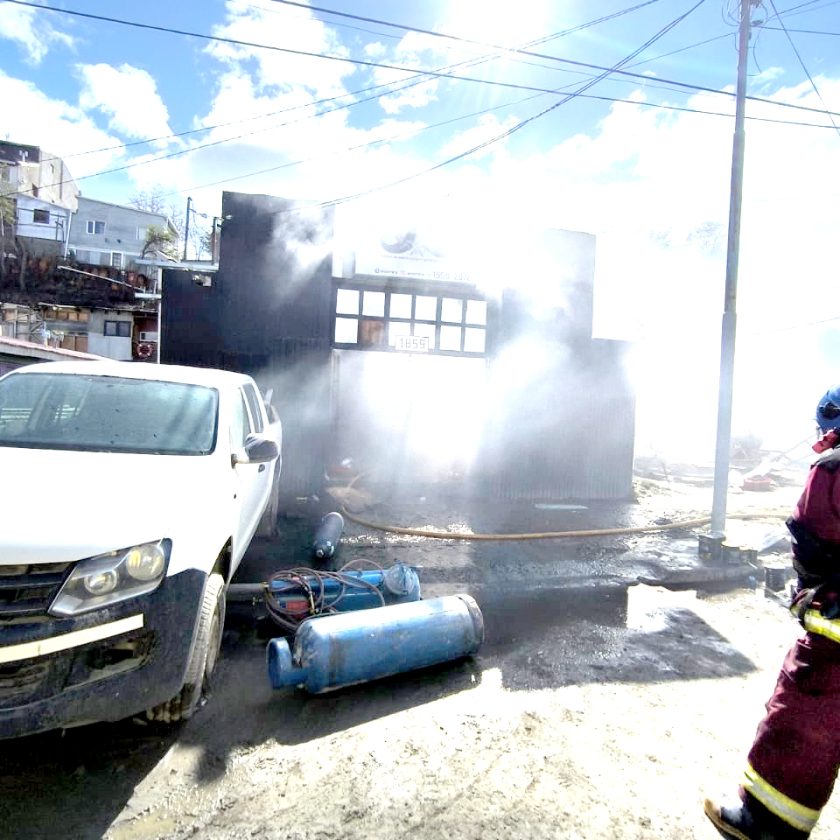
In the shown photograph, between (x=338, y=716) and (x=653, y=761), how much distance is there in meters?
1.70

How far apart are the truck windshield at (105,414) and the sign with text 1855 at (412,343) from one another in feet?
19.1

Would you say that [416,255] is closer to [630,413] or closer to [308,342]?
[308,342]

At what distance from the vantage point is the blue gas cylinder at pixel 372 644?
3.11 metres

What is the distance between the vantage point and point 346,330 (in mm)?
9359

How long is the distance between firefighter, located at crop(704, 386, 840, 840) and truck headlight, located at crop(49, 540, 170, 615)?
2.72 metres

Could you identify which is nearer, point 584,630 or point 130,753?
point 130,753

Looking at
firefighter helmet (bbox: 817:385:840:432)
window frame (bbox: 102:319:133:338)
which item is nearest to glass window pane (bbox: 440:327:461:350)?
firefighter helmet (bbox: 817:385:840:432)

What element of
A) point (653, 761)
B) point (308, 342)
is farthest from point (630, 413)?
point (653, 761)

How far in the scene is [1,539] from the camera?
2121mm

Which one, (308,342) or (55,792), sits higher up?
(308,342)

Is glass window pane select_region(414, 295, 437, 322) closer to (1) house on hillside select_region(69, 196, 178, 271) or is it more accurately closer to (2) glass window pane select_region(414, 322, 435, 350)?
(2) glass window pane select_region(414, 322, 435, 350)

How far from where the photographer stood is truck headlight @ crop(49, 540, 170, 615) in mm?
2209

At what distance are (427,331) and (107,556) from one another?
784cm

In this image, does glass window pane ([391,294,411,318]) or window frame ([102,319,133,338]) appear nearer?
glass window pane ([391,294,411,318])
